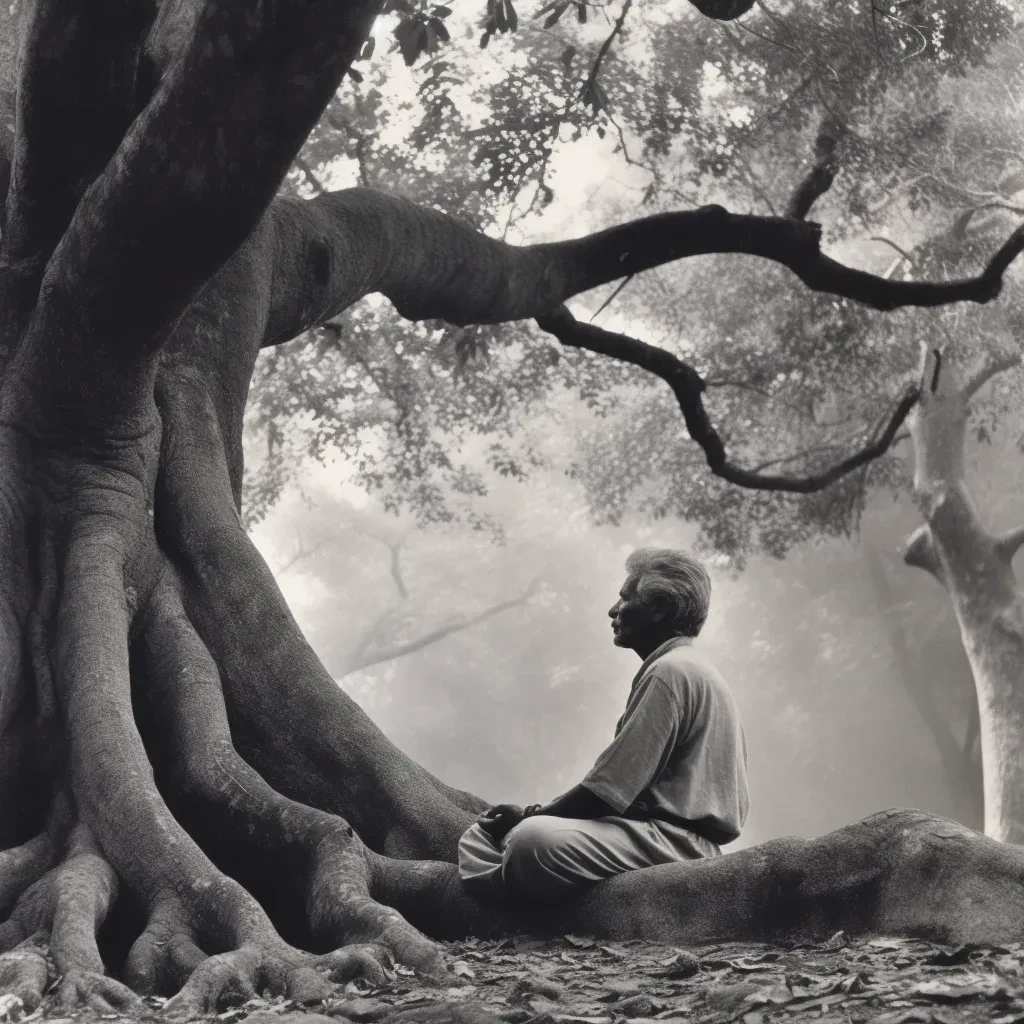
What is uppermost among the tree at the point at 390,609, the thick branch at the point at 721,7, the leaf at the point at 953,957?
the tree at the point at 390,609

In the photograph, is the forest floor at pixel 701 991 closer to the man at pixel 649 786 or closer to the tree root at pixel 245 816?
the tree root at pixel 245 816

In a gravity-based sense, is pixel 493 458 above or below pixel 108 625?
above

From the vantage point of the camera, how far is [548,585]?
151 feet

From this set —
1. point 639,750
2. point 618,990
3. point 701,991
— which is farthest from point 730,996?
point 639,750

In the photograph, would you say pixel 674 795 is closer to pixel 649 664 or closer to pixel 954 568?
pixel 649 664

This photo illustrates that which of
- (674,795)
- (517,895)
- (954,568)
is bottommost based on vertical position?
(517,895)

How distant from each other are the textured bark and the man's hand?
11.4 metres

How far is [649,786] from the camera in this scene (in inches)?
166

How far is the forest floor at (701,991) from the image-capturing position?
8.21 ft

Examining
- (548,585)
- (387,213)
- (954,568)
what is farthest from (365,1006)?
(548,585)

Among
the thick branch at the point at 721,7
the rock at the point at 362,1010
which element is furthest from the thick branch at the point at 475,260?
the rock at the point at 362,1010

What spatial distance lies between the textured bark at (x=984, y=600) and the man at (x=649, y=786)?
35.6 feet

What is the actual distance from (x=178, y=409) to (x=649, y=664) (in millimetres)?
2839

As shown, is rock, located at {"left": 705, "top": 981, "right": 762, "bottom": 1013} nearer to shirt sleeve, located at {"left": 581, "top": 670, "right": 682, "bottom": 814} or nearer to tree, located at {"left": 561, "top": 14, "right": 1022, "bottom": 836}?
shirt sleeve, located at {"left": 581, "top": 670, "right": 682, "bottom": 814}
